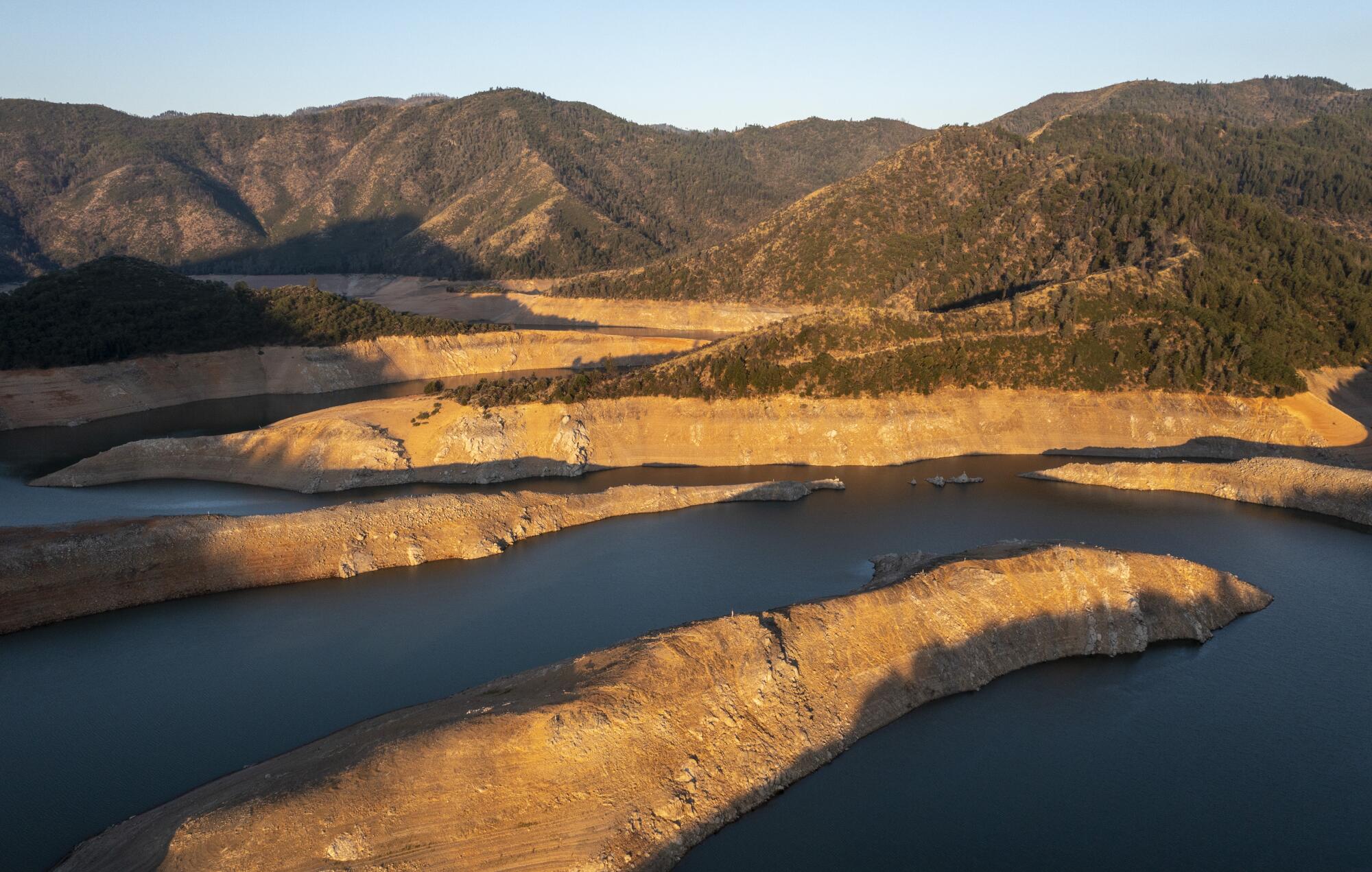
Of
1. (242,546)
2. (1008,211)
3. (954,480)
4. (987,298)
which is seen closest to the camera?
(242,546)

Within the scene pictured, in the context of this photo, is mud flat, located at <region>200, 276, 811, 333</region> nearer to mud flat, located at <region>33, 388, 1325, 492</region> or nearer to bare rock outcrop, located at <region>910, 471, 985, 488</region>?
mud flat, located at <region>33, 388, 1325, 492</region>

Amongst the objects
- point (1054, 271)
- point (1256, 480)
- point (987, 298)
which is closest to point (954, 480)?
point (1256, 480)

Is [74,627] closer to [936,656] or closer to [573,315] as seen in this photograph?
[936,656]

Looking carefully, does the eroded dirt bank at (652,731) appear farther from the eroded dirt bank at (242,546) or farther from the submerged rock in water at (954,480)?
the submerged rock in water at (954,480)

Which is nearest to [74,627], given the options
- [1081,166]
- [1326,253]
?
[1326,253]

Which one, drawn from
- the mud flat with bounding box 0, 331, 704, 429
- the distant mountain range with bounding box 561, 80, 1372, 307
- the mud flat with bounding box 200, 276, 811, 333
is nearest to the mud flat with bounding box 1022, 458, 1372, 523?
the distant mountain range with bounding box 561, 80, 1372, 307

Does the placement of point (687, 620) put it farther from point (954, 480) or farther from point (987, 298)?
point (987, 298)
